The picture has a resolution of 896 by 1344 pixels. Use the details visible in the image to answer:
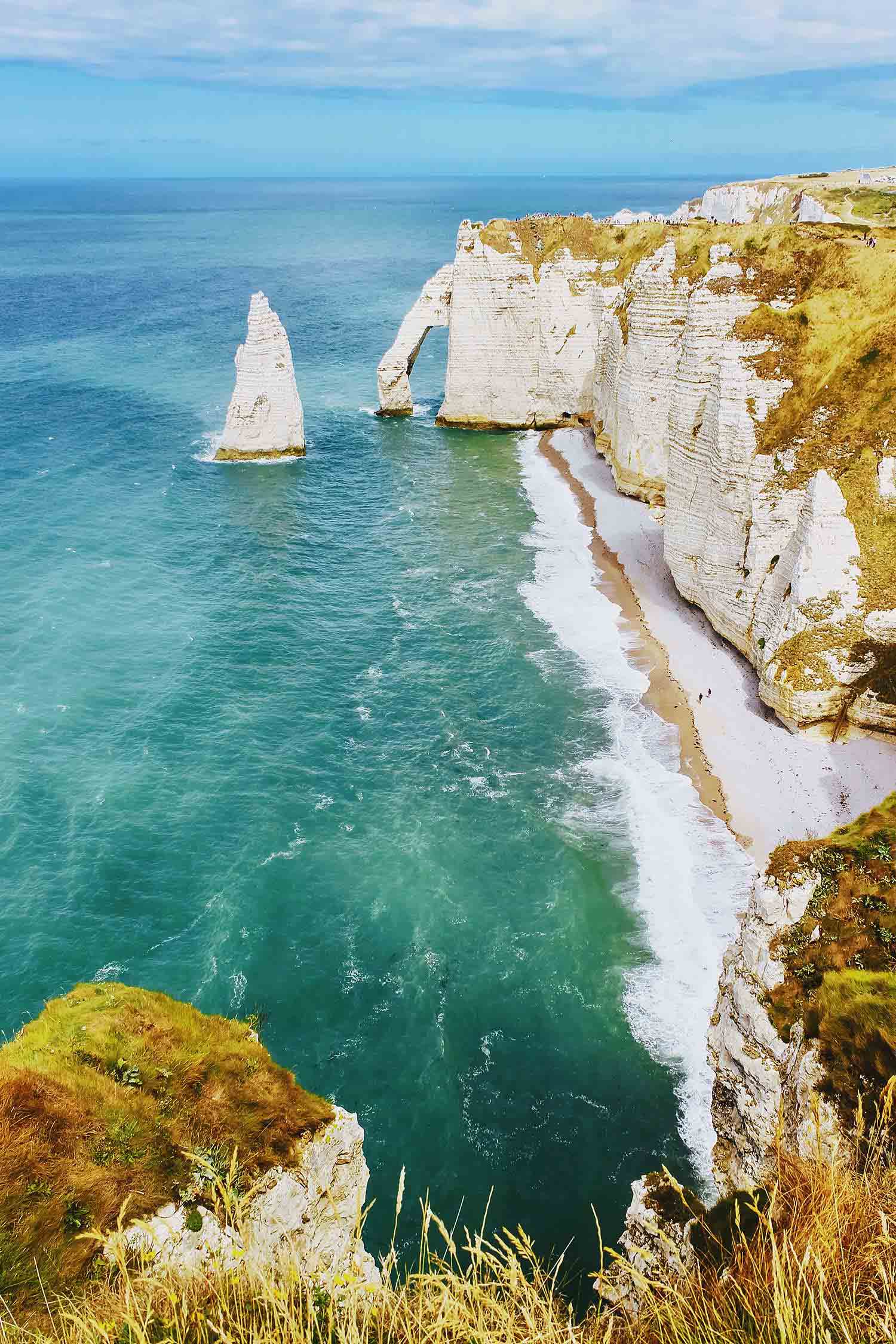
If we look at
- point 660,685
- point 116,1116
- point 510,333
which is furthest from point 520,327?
point 116,1116

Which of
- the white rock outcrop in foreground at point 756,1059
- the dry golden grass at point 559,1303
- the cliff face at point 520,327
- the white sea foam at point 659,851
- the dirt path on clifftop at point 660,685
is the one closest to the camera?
the dry golden grass at point 559,1303

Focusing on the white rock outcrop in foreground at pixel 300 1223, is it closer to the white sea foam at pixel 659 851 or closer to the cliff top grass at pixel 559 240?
the white sea foam at pixel 659 851

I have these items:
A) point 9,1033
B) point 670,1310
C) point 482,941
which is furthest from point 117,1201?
point 482,941

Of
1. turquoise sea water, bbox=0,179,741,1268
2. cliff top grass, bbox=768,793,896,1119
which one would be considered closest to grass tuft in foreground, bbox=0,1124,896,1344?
cliff top grass, bbox=768,793,896,1119

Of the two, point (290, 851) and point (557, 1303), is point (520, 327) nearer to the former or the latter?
point (290, 851)

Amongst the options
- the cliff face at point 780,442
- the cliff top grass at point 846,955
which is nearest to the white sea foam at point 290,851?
the cliff top grass at point 846,955

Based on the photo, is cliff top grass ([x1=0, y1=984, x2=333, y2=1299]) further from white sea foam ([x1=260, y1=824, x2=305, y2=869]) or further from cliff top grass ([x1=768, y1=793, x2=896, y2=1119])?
white sea foam ([x1=260, y1=824, x2=305, y2=869])

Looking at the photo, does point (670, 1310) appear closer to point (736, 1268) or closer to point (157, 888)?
point (736, 1268)
